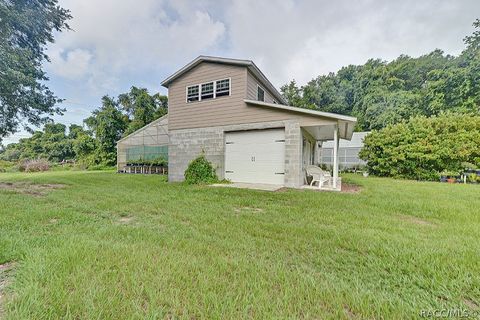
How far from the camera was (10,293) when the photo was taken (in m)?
1.68

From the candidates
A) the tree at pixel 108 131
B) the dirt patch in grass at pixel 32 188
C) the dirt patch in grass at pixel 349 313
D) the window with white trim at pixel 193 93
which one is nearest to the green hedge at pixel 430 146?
the window with white trim at pixel 193 93

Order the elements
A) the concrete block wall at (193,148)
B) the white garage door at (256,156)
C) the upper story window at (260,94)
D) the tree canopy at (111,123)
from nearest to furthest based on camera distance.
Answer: the white garage door at (256,156) < the concrete block wall at (193,148) < the upper story window at (260,94) < the tree canopy at (111,123)

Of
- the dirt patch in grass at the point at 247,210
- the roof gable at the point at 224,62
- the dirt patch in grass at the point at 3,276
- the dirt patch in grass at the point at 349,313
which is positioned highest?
the roof gable at the point at 224,62

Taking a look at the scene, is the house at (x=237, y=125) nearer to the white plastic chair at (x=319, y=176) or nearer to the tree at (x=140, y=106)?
the white plastic chair at (x=319, y=176)

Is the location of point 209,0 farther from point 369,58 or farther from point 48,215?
point 369,58

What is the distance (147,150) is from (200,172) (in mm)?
9493

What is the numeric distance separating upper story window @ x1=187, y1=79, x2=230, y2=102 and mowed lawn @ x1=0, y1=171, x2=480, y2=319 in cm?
646

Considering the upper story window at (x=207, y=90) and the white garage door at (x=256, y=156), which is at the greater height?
the upper story window at (x=207, y=90)

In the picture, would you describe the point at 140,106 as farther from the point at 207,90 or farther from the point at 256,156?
the point at 256,156

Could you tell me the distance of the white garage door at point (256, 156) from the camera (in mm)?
8289

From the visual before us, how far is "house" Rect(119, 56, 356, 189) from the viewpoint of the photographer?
7918 millimetres

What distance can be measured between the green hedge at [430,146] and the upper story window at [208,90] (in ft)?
36.5

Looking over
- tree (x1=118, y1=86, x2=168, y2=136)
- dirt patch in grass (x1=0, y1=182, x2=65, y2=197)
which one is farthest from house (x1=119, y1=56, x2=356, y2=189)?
tree (x1=118, y1=86, x2=168, y2=136)

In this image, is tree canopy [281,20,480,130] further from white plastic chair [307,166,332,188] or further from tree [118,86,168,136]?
tree [118,86,168,136]
